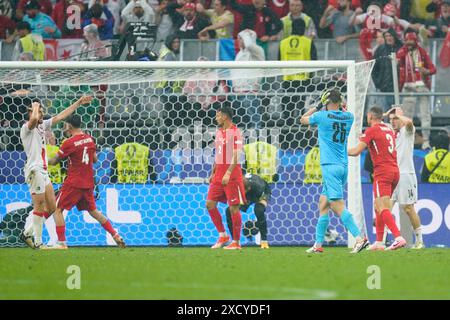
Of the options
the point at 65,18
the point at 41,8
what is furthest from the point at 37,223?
the point at 41,8

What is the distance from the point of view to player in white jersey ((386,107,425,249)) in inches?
635

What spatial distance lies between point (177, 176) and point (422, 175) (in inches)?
151

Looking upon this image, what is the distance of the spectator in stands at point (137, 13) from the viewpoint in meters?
21.7

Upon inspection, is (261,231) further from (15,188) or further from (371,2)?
(371,2)

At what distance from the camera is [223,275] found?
1080cm

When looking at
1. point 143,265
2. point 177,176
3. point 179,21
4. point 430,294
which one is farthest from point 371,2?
point 430,294

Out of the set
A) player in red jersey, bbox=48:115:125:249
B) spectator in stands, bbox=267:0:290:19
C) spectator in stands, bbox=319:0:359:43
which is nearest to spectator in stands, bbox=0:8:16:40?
spectator in stands, bbox=267:0:290:19

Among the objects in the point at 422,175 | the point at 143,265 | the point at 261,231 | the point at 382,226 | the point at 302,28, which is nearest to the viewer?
the point at 143,265

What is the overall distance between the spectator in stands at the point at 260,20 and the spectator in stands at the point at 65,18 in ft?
10.1

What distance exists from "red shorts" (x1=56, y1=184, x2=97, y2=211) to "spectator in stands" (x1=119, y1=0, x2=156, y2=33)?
20.7 feet

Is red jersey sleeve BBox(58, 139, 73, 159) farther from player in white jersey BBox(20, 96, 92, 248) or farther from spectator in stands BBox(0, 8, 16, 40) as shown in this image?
spectator in stands BBox(0, 8, 16, 40)

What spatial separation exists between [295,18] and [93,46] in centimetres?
375

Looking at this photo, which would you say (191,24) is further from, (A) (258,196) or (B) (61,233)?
(B) (61,233)

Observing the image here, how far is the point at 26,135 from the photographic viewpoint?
15539 millimetres
